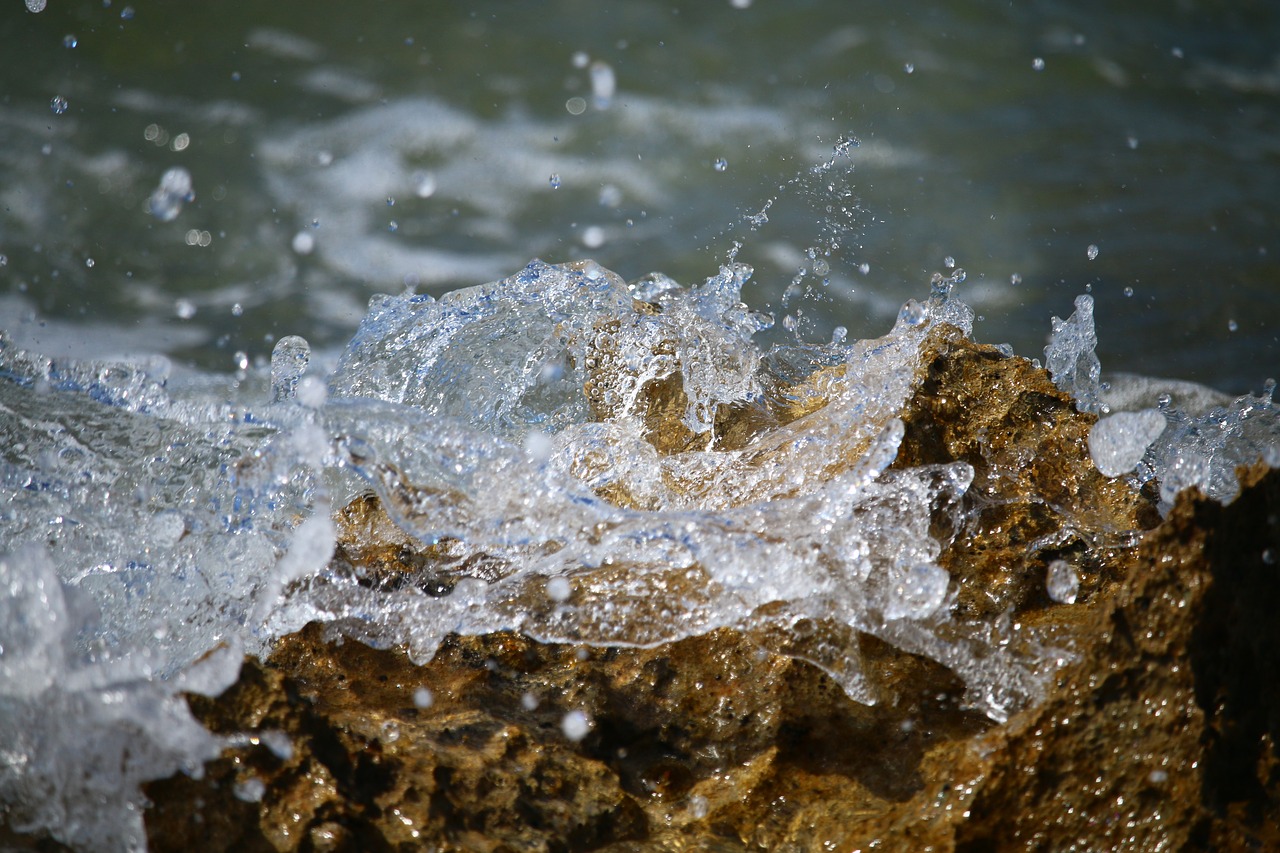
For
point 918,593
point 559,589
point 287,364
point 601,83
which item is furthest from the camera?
point 601,83

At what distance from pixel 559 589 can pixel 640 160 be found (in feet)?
17.2

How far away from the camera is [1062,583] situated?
5.94 ft

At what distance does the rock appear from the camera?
1.42 metres

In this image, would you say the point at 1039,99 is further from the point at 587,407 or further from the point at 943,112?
the point at 587,407

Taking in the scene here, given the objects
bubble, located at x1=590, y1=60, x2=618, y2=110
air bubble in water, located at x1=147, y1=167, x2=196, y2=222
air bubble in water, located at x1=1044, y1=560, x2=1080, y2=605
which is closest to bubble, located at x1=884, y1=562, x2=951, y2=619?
air bubble in water, located at x1=1044, y1=560, x2=1080, y2=605

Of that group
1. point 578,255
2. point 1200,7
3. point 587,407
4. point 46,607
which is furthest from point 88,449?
point 1200,7

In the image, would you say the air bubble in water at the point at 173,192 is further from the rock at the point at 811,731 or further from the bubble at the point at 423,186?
the rock at the point at 811,731

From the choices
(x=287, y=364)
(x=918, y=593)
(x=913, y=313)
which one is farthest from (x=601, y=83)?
(x=918, y=593)

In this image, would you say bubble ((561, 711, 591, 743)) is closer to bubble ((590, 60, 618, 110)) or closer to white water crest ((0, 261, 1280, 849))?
white water crest ((0, 261, 1280, 849))

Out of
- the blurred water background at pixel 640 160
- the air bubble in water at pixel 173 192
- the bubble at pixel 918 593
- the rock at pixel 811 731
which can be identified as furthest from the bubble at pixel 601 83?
the bubble at pixel 918 593

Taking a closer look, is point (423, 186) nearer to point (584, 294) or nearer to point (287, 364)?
point (287, 364)

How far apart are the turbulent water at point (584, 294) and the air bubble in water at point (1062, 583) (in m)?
0.20

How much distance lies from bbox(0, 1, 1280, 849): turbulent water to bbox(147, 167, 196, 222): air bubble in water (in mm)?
30

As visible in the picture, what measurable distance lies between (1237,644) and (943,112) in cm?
583
